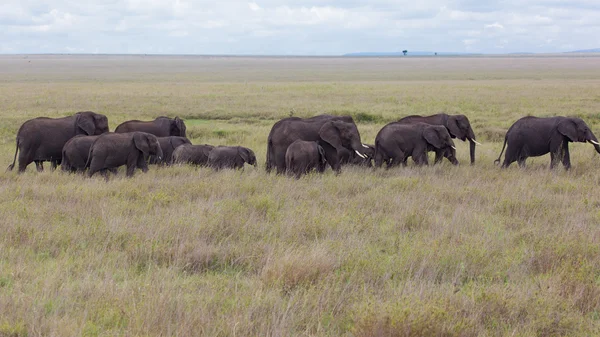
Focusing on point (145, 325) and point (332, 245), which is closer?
point (145, 325)

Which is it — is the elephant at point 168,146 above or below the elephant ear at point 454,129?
below

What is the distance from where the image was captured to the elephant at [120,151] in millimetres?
13828

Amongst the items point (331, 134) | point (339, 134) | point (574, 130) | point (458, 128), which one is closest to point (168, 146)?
point (331, 134)

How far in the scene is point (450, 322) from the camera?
556 centimetres

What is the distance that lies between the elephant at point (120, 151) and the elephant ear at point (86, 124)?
64.2 inches

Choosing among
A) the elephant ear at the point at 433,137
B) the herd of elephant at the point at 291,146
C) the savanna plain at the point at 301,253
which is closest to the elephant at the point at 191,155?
the herd of elephant at the point at 291,146

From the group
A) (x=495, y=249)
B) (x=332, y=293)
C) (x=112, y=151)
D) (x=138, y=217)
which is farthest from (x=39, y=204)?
(x=495, y=249)

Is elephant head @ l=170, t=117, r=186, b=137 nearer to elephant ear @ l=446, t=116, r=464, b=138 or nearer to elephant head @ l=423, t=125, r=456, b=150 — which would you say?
elephant head @ l=423, t=125, r=456, b=150

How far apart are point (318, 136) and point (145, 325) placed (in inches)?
391

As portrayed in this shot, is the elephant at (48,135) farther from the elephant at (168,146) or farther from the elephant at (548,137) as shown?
the elephant at (548,137)

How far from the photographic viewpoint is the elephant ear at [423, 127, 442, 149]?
1569 centimetres

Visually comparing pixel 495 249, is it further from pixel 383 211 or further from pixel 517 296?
pixel 383 211

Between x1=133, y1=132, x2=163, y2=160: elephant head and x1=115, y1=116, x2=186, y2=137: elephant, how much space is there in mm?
3249

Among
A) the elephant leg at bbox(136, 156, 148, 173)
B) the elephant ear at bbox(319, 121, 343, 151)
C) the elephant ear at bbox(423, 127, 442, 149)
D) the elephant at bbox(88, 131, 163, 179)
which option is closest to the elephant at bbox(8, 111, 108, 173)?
the elephant at bbox(88, 131, 163, 179)
